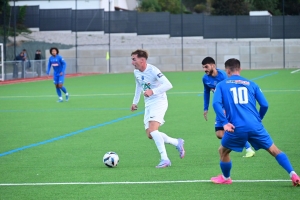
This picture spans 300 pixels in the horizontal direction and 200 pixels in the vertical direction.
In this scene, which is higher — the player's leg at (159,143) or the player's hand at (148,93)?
the player's hand at (148,93)

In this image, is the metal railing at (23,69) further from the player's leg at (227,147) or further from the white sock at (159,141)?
the player's leg at (227,147)

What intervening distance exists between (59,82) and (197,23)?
3401 centimetres

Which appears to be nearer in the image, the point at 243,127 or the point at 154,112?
the point at 243,127

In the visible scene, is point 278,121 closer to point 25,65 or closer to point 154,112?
point 154,112

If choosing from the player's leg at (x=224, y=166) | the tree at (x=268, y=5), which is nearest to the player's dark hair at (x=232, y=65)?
the player's leg at (x=224, y=166)

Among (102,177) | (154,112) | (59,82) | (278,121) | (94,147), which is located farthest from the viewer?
(59,82)

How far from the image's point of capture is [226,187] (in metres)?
8.59

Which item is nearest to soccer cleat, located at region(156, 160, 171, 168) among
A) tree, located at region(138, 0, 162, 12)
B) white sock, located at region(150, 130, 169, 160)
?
white sock, located at region(150, 130, 169, 160)

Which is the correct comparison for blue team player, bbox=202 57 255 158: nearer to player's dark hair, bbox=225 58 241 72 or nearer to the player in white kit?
the player in white kit

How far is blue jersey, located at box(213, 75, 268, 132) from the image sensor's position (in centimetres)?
815

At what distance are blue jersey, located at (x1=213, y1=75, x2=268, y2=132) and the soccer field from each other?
877mm

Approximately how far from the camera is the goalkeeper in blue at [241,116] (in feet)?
26.7

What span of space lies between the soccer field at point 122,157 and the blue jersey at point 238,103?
2.88 feet

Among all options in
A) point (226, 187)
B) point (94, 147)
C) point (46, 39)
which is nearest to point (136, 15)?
point (46, 39)
